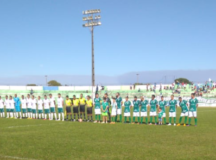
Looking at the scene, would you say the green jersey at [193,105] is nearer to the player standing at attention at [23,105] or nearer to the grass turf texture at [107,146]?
the grass turf texture at [107,146]

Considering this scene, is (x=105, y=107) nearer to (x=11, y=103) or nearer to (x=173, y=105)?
(x=173, y=105)

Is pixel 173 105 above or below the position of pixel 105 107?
above

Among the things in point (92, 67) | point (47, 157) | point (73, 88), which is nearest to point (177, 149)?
point (47, 157)

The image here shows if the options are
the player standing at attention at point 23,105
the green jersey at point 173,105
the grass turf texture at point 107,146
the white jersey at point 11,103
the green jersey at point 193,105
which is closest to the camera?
the grass turf texture at point 107,146

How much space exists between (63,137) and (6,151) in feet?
11.9

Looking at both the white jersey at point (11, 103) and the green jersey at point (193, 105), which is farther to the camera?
the white jersey at point (11, 103)

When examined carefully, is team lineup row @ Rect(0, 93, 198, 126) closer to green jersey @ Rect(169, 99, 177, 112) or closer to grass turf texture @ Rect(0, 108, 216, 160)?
green jersey @ Rect(169, 99, 177, 112)

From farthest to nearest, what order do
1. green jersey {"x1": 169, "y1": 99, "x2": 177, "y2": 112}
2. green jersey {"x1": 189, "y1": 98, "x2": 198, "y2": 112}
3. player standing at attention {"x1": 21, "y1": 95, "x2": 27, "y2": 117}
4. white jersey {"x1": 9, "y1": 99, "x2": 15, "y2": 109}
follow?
white jersey {"x1": 9, "y1": 99, "x2": 15, "y2": 109}
player standing at attention {"x1": 21, "y1": 95, "x2": 27, "y2": 117}
green jersey {"x1": 169, "y1": 99, "x2": 177, "y2": 112}
green jersey {"x1": 189, "y1": 98, "x2": 198, "y2": 112}

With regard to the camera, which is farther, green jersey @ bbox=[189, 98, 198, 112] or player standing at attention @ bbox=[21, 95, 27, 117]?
player standing at attention @ bbox=[21, 95, 27, 117]

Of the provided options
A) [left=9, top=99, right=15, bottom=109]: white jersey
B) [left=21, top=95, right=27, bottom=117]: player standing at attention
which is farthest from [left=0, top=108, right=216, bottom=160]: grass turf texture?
[left=9, top=99, right=15, bottom=109]: white jersey

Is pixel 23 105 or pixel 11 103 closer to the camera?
pixel 23 105

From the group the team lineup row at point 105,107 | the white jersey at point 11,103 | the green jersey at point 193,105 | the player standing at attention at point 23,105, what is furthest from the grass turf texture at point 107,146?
the white jersey at point 11,103

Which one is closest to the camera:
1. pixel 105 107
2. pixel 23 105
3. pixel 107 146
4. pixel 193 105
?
pixel 107 146

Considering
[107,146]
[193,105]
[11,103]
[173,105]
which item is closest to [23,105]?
[11,103]
